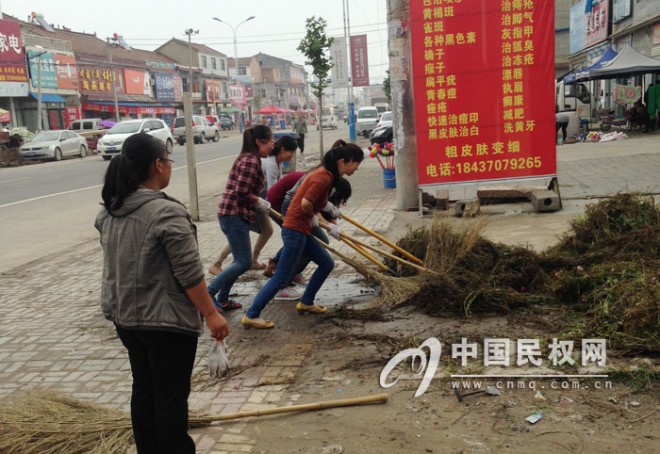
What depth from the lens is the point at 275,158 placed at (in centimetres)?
628

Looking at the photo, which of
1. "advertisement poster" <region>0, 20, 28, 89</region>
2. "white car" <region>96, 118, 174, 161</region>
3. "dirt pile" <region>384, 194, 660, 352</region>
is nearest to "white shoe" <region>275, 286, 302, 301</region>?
"dirt pile" <region>384, 194, 660, 352</region>

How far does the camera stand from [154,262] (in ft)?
8.41

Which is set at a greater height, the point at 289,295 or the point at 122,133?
the point at 122,133

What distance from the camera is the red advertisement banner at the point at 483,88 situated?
28.4 ft

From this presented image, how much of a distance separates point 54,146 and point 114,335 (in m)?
23.9

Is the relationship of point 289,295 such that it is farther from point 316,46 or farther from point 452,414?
point 316,46

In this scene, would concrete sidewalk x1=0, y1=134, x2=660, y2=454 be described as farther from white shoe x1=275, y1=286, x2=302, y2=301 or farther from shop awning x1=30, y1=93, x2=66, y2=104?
shop awning x1=30, y1=93, x2=66, y2=104

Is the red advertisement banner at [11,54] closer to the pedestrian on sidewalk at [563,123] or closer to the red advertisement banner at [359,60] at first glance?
the red advertisement banner at [359,60]

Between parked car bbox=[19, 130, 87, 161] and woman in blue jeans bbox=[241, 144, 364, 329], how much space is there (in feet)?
78.9

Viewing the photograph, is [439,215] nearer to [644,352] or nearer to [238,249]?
[238,249]

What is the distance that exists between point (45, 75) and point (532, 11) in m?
32.6

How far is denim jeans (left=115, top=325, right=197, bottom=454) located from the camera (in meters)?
2.62

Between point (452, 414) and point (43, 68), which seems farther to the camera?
point (43, 68)

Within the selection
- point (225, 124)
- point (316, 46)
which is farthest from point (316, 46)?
point (225, 124)
